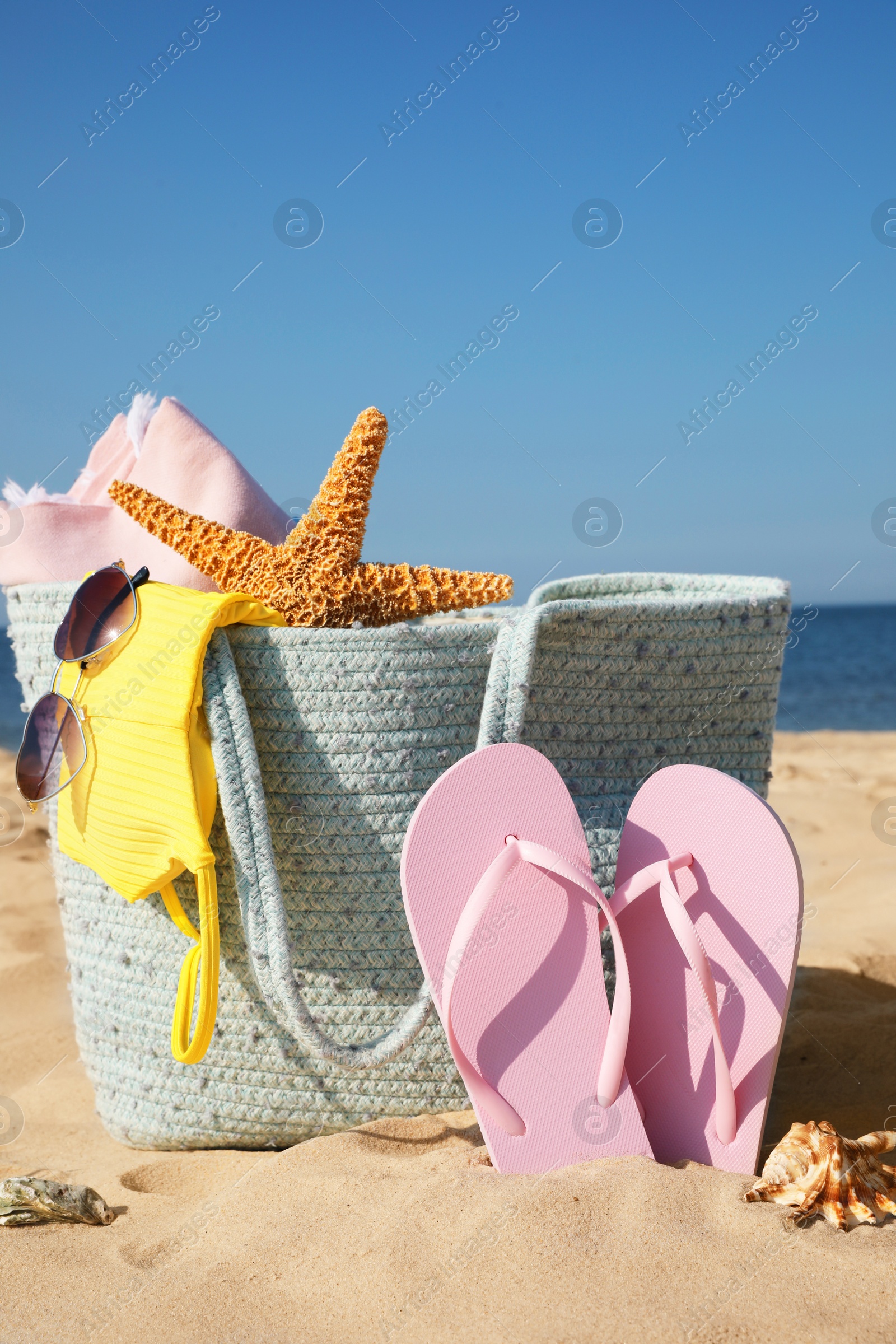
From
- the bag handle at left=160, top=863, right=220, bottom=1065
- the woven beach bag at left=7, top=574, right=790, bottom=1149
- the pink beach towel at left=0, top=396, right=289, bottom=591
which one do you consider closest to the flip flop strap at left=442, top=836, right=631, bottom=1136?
the woven beach bag at left=7, top=574, right=790, bottom=1149

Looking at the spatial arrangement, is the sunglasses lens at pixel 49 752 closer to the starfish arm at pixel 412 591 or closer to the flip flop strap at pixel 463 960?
the starfish arm at pixel 412 591

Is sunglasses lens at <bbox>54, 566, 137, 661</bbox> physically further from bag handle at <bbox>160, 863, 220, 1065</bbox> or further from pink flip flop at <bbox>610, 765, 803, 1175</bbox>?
pink flip flop at <bbox>610, 765, 803, 1175</bbox>

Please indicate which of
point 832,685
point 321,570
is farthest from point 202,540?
point 832,685

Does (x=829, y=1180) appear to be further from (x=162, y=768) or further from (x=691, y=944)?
(x=162, y=768)

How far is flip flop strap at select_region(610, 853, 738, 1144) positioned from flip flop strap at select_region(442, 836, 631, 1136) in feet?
0.21

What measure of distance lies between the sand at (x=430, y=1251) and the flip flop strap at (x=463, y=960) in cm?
9

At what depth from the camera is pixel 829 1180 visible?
1.07 meters

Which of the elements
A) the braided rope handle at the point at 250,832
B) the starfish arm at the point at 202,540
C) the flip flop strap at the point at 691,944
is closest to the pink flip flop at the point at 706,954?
the flip flop strap at the point at 691,944

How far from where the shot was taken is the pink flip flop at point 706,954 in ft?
4.24

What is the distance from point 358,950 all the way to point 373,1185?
320mm

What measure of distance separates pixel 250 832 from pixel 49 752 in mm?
338

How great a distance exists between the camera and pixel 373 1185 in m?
1.22

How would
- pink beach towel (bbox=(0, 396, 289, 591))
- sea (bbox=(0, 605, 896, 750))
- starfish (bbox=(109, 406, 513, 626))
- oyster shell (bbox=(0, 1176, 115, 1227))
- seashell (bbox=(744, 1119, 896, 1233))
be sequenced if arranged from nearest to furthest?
seashell (bbox=(744, 1119, 896, 1233))
oyster shell (bbox=(0, 1176, 115, 1227))
starfish (bbox=(109, 406, 513, 626))
pink beach towel (bbox=(0, 396, 289, 591))
sea (bbox=(0, 605, 896, 750))

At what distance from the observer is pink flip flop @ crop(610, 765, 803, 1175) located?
4.24 feet
